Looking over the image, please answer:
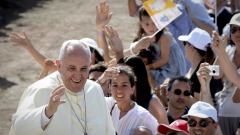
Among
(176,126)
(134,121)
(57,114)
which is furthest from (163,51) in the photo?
(57,114)

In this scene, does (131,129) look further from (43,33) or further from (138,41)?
(43,33)

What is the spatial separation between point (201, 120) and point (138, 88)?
1055mm

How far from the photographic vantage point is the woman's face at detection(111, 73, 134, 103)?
32.5 feet

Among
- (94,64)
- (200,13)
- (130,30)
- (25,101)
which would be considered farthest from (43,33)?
(25,101)

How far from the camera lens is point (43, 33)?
62.2 ft

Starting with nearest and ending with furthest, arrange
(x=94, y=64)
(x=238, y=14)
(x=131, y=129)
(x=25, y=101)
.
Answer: (x=25, y=101) → (x=131, y=129) → (x=238, y=14) → (x=94, y=64)

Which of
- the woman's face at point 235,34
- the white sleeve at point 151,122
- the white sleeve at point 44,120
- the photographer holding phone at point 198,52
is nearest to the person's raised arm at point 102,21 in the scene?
the photographer holding phone at point 198,52

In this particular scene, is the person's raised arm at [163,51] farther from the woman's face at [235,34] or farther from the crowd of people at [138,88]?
the woman's face at [235,34]

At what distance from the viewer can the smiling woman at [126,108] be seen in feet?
32.2

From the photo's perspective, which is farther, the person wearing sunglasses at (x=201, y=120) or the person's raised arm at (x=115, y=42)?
the person's raised arm at (x=115, y=42)

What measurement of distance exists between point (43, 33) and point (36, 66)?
207 centimetres

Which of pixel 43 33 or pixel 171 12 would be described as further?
pixel 43 33

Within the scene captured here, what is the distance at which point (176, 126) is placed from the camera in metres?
9.67

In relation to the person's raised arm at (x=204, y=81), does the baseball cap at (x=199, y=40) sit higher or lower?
higher
